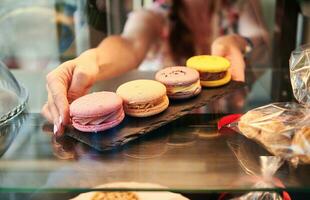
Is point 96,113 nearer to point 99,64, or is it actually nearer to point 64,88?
point 64,88

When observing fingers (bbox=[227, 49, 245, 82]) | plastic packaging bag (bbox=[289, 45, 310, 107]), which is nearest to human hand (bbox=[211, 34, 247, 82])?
fingers (bbox=[227, 49, 245, 82])

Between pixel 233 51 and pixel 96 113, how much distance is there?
0.34m

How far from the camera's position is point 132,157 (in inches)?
16.7

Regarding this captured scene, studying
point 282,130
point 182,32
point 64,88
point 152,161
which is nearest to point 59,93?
point 64,88

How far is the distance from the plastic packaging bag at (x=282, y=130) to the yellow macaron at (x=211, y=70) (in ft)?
0.31

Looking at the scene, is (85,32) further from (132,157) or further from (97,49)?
(132,157)

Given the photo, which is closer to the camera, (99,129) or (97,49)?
(99,129)

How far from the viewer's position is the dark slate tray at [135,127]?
0.43 meters

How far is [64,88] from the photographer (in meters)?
0.49

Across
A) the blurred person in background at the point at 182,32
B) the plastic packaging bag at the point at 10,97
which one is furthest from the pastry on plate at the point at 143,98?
the blurred person in background at the point at 182,32

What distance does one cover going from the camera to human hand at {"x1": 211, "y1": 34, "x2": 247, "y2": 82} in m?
0.62

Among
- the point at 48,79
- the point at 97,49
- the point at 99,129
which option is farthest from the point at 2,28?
the point at 99,129

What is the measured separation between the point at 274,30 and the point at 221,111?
13.8 inches

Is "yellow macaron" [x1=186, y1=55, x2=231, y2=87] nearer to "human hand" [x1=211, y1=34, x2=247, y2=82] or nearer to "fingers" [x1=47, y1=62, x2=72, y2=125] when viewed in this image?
"human hand" [x1=211, y1=34, x2=247, y2=82]
